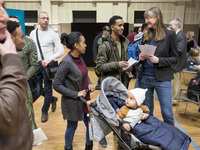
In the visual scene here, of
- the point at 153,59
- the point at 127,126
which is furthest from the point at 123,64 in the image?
the point at 127,126

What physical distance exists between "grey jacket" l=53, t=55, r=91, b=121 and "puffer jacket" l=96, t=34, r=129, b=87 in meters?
0.50

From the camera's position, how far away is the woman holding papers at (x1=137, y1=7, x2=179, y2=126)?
240 centimetres

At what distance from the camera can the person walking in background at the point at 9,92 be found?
0.67 metres

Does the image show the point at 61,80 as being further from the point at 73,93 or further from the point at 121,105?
the point at 121,105

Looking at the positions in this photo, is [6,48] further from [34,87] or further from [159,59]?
[34,87]

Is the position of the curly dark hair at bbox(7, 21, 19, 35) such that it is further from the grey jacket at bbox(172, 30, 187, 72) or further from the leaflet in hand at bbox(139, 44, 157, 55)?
the grey jacket at bbox(172, 30, 187, 72)

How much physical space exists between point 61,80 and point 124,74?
1073 mm

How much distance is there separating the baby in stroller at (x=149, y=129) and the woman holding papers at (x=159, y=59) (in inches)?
15.4

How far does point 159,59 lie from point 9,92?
2.04 metres

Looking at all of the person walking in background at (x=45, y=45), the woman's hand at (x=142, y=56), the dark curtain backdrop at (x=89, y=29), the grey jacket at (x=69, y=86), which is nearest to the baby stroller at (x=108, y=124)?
the grey jacket at (x=69, y=86)

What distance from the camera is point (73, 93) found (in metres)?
2.29

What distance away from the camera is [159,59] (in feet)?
7.88

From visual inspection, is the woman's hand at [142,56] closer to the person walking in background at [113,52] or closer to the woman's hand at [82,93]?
the person walking in background at [113,52]

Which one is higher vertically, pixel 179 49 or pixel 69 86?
pixel 179 49
